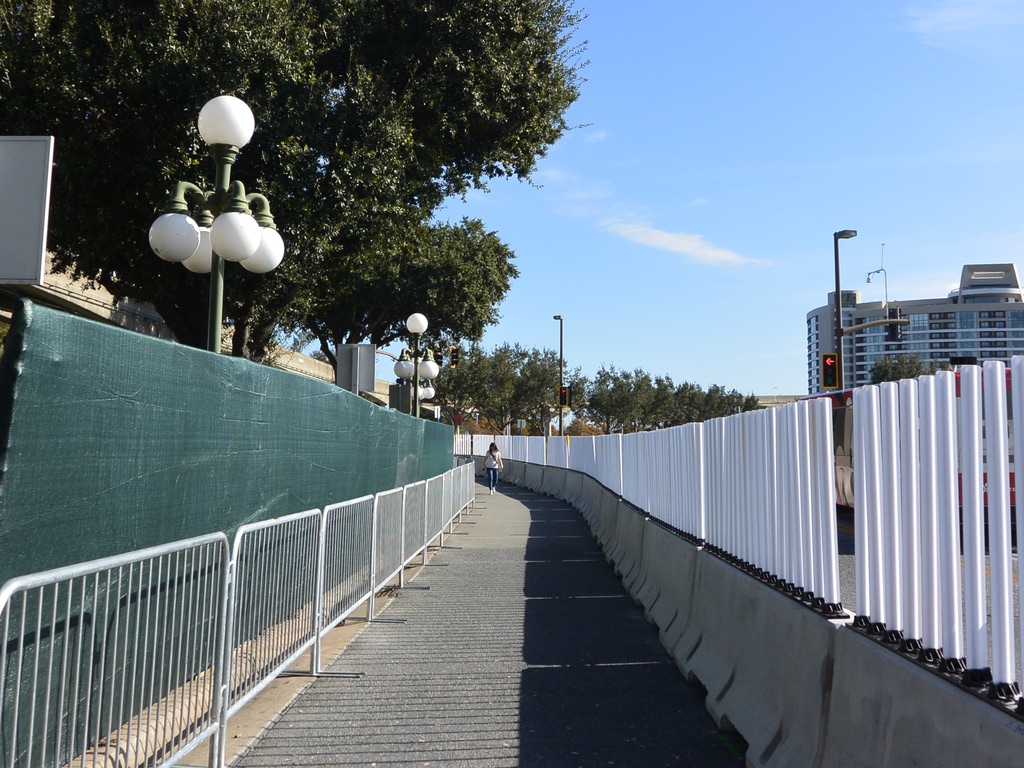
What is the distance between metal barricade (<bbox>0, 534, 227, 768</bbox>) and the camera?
3.51 meters

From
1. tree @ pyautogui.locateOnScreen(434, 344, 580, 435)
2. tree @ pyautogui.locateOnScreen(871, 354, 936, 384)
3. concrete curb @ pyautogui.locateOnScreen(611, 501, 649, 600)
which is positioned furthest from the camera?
tree @ pyautogui.locateOnScreen(871, 354, 936, 384)

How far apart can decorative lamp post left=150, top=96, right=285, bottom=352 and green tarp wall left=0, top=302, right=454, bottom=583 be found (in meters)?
1.66

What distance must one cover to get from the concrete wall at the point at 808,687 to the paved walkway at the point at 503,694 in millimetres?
263

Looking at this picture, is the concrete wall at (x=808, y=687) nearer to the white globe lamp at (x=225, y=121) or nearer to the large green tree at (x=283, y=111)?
the white globe lamp at (x=225, y=121)

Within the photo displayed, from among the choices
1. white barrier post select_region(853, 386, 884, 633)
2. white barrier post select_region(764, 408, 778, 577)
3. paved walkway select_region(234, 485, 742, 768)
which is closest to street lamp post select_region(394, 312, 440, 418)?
paved walkway select_region(234, 485, 742, 768)

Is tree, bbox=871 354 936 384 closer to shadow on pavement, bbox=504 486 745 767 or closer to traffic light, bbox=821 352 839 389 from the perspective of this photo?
traffic light, bbox=821 352 839 389

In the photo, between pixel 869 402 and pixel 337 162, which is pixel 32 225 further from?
pixel 337 162

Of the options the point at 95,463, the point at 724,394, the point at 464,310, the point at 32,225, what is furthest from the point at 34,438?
the point at 724,394

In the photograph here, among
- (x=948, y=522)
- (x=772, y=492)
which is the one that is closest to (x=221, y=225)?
(x=772, y=492)

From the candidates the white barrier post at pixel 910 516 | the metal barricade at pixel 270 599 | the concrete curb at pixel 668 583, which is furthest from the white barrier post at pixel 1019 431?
the concrete curb at pixel 668 583

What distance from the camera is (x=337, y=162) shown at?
59.0 ft

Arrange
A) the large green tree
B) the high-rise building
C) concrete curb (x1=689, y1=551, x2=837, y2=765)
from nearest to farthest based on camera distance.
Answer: concrete curb (x1=689, y1=551, x2=837, y2=765) → the large green tree → the high-rise building

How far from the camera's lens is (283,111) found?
1730 centimetres

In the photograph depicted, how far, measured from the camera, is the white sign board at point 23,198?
17.0 feet
